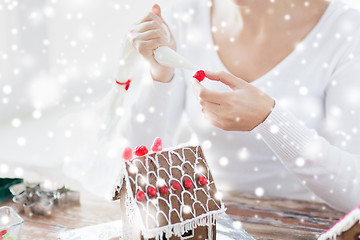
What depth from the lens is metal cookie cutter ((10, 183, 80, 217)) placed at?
100 cm

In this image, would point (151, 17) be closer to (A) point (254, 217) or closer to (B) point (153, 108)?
(B) point (153, 108)

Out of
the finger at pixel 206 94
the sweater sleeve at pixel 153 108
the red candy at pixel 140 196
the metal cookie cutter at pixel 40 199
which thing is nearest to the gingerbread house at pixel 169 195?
the red candy at pixel 140 196

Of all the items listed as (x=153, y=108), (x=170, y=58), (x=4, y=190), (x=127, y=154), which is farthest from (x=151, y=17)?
(x=4, y=190)

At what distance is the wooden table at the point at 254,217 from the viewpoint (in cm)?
91

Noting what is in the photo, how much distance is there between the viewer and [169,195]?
74cm

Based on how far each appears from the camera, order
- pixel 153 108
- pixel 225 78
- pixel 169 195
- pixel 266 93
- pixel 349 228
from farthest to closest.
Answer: pixel 153 108 → pixel 266 93 → pixel 225 78 → pixel 169 195 → pixel 349 228

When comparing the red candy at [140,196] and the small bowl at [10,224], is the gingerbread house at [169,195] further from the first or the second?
the small bowl at [10,224]

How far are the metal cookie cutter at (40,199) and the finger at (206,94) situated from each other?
1.40 ft

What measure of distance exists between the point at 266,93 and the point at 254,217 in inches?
15.2

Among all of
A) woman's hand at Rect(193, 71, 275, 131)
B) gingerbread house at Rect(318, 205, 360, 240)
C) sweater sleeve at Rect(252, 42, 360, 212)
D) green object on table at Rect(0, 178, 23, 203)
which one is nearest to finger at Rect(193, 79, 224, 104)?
woman's hand at Rect(193, 71, 275, 131)

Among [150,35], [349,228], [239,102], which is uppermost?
[150,35]

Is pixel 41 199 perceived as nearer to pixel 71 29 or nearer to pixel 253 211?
pixel 253 211

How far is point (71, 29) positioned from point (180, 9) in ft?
3.01

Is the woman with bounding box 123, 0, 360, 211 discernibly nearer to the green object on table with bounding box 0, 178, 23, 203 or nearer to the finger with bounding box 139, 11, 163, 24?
the finger with bounding box 139, 11, 163, 24
